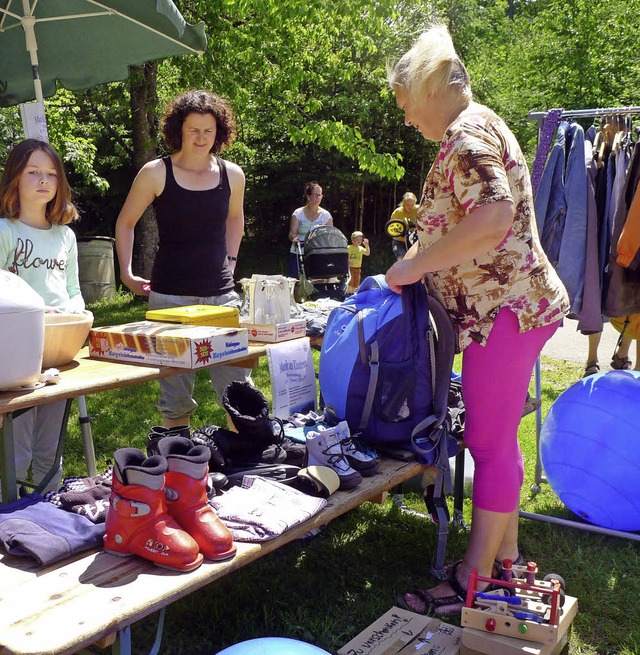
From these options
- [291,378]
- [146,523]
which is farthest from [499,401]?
[146,523]

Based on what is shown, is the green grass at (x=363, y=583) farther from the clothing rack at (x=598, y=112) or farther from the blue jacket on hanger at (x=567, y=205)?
the clothing rack at (x=598, y=112)

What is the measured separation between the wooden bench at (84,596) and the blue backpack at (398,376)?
30.0 inches

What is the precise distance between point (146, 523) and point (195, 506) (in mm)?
159

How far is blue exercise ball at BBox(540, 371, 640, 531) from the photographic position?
333 cm

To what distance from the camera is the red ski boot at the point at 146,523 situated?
6.27 feet

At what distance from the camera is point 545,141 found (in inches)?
149

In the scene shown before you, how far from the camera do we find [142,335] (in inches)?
99.3

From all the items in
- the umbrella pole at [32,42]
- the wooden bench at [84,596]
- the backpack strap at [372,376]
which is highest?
the umbrella pole at [32,42]

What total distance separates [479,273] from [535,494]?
2128mm

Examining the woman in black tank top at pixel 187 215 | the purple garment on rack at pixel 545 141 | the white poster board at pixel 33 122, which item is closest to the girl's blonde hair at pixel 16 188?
the woman in black tank top at pixel 187 215

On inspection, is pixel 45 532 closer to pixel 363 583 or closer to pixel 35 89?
pixel 363 583

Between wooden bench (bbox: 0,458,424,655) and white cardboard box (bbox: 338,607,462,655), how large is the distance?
0.59 meters

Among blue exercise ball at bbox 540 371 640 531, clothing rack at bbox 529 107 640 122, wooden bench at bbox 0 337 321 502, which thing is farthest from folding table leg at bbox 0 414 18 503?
clothing rack at bbox 529 107 640 122

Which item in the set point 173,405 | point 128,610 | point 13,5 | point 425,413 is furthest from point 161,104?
point 128,610
